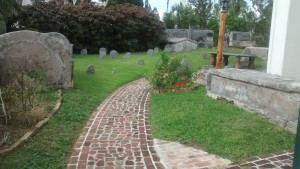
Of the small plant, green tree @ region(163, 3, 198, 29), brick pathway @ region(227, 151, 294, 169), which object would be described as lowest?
brick pathway @ region(227, 151, 294, 169)

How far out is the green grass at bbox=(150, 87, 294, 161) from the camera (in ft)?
15.9

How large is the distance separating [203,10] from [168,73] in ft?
98.0

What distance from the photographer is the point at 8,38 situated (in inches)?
323

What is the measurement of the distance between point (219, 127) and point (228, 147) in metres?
0.84

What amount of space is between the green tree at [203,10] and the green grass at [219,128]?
29252mm

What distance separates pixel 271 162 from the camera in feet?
14.3

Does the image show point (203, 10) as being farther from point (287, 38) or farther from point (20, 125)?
point (20, 125)

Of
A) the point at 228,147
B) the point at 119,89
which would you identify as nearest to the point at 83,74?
the point at 119,89

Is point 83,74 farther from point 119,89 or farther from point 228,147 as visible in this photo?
point 228,147

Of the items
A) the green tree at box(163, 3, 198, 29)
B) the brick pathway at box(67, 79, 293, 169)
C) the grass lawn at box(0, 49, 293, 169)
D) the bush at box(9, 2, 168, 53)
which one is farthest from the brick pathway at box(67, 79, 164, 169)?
the green tree at box(163, 3, 198, 29)

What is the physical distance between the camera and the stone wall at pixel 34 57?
26.9 ft

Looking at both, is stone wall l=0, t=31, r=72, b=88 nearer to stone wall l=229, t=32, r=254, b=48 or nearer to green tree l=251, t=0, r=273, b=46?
green tree l=251, t=0, r=273, b=46

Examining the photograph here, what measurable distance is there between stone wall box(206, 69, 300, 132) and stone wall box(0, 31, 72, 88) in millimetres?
4039

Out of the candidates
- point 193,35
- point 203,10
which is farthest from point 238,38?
point 203,10
